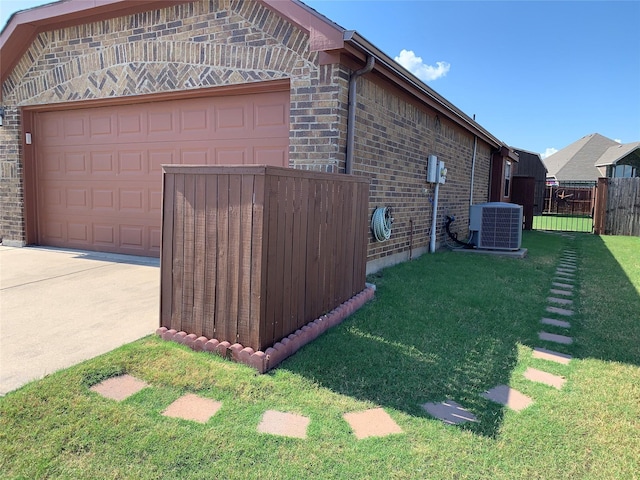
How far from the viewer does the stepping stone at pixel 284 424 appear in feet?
7.07

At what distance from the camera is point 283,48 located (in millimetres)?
5059

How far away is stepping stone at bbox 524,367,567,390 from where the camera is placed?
2840mm

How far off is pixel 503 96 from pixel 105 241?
1013 inches

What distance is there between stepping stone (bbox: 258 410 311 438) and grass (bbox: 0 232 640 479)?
50mm

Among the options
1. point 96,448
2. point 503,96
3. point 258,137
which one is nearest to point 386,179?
point 258,137

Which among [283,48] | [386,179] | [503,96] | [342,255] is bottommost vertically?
[342,255]

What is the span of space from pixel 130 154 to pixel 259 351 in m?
5.18

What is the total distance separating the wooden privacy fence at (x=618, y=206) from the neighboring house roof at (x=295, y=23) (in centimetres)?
820

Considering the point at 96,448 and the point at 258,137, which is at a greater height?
the point at 258,137

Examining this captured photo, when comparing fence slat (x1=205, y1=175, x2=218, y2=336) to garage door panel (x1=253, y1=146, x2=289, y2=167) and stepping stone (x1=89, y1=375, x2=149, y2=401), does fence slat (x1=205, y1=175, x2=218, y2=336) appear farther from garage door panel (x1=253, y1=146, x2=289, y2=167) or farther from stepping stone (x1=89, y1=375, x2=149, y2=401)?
garage door panel (x1=253, y1=146, x2=289, y2=167)

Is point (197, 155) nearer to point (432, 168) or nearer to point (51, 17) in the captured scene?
point (51, 17)

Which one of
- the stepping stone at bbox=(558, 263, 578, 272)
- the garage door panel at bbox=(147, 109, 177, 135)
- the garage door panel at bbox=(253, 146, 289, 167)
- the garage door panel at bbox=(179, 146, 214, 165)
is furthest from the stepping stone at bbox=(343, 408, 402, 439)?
the stepping stone at bbox=(558, 263, 578, 272)

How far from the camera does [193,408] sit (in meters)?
2.35

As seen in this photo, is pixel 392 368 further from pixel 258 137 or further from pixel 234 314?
pixel 258 137
